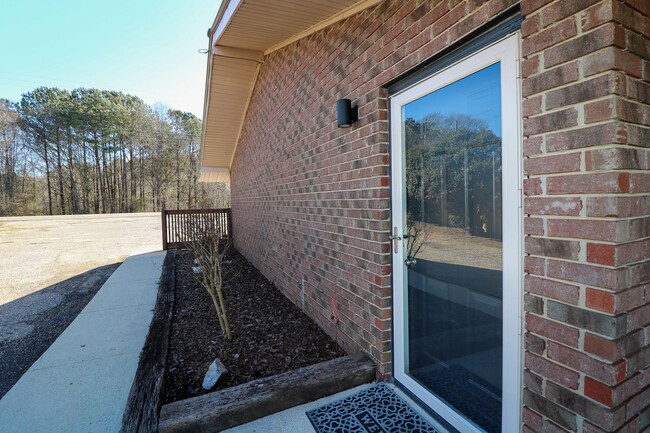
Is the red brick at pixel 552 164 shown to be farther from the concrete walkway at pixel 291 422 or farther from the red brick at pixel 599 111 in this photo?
the concrete walkway at pixel 291 422

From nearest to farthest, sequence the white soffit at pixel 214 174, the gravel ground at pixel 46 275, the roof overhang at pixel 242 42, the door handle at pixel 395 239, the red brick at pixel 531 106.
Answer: the red brick at pixel 531 106 → the door handle at pixel 395 239 → the roof overhang at pixel 242 42 → the gravel ground at pixel 46 275 → the white soffit at pixel 214 174

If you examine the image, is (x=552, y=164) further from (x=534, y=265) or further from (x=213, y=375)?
(x=213, y=375)

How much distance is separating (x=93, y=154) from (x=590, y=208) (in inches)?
→ 1438

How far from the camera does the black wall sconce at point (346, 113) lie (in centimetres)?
292

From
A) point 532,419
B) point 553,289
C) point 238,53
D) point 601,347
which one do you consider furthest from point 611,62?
point 238,53

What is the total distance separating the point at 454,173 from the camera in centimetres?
202

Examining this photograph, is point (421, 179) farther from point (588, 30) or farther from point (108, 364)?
point (108, 364)

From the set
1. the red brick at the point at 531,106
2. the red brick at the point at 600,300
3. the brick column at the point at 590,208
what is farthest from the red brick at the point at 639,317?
the red brick at the point at 531,106

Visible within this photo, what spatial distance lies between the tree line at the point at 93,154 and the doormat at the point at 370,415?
24100 mm

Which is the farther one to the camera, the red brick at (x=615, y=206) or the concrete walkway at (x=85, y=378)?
the concrete walkway at (x=85, y=378)

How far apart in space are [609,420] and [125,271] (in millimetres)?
8120

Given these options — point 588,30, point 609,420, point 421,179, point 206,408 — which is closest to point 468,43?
point 588,30

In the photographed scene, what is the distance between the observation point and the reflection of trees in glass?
1.78 m

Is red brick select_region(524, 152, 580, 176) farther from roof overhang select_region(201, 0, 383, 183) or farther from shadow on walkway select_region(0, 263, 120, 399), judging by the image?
shadow on walkway select_region(0, 263, 120, 399)
